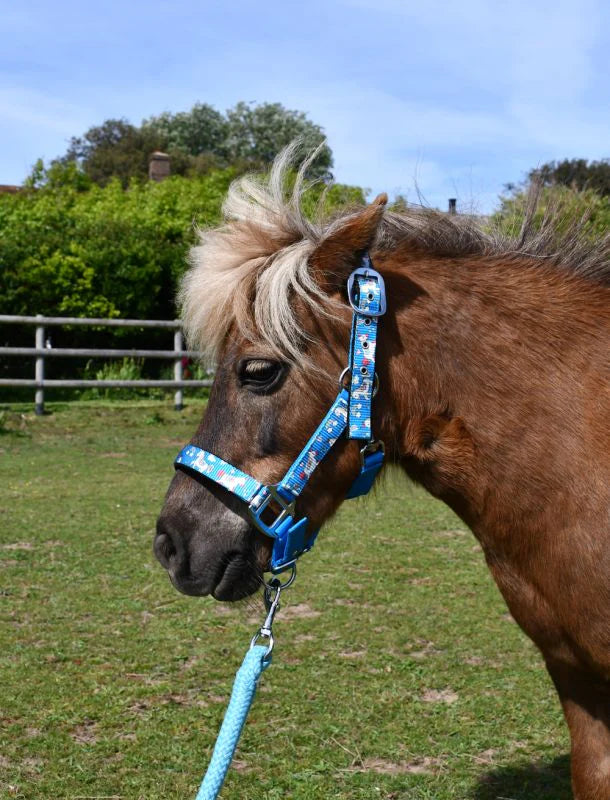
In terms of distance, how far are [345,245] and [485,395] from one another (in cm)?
61

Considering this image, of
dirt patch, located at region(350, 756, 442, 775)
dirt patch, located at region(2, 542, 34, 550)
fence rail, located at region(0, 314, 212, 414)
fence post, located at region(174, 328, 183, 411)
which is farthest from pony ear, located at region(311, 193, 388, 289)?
fence post, located at region(174, 328, 183, 411)

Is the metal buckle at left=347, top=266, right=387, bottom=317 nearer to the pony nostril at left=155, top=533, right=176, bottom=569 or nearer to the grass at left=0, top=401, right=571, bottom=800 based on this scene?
the grass at left=0, top=401, right=571, bottom=800

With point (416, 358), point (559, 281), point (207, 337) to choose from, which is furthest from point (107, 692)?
point (559, 281)

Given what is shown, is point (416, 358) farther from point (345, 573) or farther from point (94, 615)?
point (345, 573)

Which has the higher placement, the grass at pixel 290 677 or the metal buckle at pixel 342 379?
the metal buckle at pixel 342 379

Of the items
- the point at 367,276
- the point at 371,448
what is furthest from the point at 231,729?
the point at 367,276

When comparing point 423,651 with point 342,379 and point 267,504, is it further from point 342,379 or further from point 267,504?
point 342,379

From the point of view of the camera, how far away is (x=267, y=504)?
244 centimetres

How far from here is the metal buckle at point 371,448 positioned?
98.2 inches

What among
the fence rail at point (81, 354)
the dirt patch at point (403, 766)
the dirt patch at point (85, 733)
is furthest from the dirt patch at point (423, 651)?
the fence rail at point (81, 354)

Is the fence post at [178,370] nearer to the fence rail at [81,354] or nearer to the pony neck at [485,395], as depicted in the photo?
the fence rail at [81,354]

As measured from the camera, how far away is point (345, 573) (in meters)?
Answer: 6.65

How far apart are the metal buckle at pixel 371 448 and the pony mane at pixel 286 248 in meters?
0.34

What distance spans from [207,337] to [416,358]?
0.65 metres
